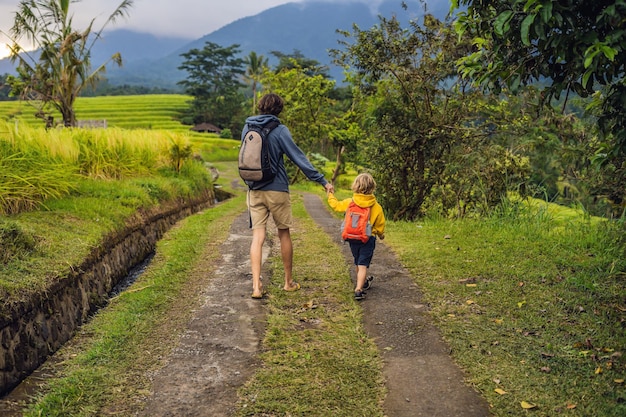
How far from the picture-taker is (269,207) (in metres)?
5.06

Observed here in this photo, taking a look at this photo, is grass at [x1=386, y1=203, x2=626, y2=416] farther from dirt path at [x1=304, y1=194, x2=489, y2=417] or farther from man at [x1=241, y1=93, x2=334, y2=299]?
man at [x1=241, y1=93, x2=334, y2=299]

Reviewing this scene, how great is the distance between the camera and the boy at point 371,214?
16.5 feet

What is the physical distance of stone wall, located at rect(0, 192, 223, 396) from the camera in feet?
13.2

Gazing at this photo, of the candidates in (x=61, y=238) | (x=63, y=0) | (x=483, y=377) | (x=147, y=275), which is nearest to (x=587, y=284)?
(x=483, y=377)

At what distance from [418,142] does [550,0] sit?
710 cm

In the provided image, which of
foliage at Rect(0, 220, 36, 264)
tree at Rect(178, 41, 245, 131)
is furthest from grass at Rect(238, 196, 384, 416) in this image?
tree at Rect(178, 41, 245, 131)

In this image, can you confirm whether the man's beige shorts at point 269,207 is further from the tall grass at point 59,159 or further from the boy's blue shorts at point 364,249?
the tall grass at point 59,159

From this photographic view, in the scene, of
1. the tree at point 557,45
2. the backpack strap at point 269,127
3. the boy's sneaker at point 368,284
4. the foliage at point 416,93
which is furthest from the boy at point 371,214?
the foliage at point 416,93

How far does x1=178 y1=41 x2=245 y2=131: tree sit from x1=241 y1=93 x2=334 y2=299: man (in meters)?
56.4

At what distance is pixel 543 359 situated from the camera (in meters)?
3.68

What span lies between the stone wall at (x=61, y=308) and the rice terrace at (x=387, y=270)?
24mm

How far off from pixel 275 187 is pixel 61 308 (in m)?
2.41

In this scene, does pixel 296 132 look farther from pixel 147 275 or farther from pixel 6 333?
pixel 6 333

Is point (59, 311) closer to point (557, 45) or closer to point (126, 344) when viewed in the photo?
point (126, 344)
